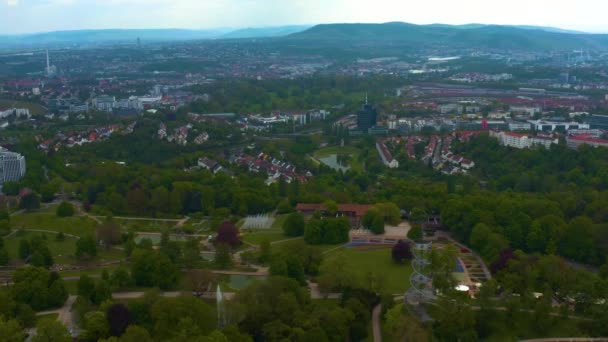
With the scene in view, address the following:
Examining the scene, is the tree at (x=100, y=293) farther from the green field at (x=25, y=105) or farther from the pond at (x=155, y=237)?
the green field at (x=25, y=105)

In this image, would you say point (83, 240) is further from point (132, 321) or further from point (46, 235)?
point (132, 321)

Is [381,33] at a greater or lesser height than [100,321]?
greater

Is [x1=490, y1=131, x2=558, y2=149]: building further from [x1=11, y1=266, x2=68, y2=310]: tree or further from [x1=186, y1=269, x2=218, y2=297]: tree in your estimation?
[x1=11, y1=266, x2=68, y2=310]: tree

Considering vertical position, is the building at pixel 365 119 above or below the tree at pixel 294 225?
above

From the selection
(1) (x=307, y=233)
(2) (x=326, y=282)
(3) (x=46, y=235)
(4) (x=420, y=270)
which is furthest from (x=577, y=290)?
(3) (x=46, y=235)

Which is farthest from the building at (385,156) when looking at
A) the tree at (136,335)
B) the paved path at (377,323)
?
the tree at (136,335)

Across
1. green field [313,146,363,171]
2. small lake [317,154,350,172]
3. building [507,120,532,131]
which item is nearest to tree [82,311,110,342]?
small lake [317,154,350,172]

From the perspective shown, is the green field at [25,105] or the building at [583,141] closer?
the building at [583,141]
